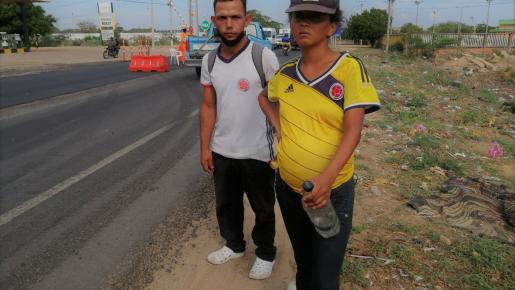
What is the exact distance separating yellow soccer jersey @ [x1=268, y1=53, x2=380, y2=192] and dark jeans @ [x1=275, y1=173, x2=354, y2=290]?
8 cm

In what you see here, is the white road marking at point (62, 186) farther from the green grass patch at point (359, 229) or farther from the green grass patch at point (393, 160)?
the green grass patch at point (393, 160)

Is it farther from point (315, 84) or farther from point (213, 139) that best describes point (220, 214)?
point (315, 84)

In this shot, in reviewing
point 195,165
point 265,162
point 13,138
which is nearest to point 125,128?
point 13,138

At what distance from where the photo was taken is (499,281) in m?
2.81

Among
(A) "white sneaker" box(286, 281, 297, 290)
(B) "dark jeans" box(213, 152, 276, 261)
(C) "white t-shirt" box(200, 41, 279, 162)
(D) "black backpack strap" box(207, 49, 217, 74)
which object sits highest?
(D) "black backpack strap" box(207, 49, 217, 74)

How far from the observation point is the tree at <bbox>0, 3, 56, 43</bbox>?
4484 centimetres

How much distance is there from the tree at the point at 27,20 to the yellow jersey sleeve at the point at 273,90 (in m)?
47.1

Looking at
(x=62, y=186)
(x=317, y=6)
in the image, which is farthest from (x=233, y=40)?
(x=62, y=186)

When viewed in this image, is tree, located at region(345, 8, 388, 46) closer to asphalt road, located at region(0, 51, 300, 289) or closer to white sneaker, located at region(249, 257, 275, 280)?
asphalt road, located at region(0, 51, 300, 289)

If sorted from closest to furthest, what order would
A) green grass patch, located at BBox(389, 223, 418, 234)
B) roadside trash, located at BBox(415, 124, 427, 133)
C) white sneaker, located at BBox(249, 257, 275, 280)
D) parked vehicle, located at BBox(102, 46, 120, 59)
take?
white sneaker, located at BBox(249, 257, 275, 280), green grass patch, located at BBox(389, 223, 418, 234), roadside trash, located at BBox(415, 124, 427, 133), parked vehicle, located at BBox(102, 46, 120, 59)

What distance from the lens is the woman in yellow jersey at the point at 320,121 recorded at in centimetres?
171

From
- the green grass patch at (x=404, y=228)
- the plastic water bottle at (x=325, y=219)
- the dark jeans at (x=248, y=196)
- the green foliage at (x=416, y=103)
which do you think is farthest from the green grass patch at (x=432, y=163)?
→ the green foliage at (x=416, y=103)

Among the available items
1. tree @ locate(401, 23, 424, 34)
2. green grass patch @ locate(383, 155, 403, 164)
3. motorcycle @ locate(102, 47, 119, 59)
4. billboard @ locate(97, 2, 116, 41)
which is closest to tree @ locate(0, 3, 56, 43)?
billboard @ locate(97, 2, 116, 41)

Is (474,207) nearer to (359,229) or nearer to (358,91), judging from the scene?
(359,229)
